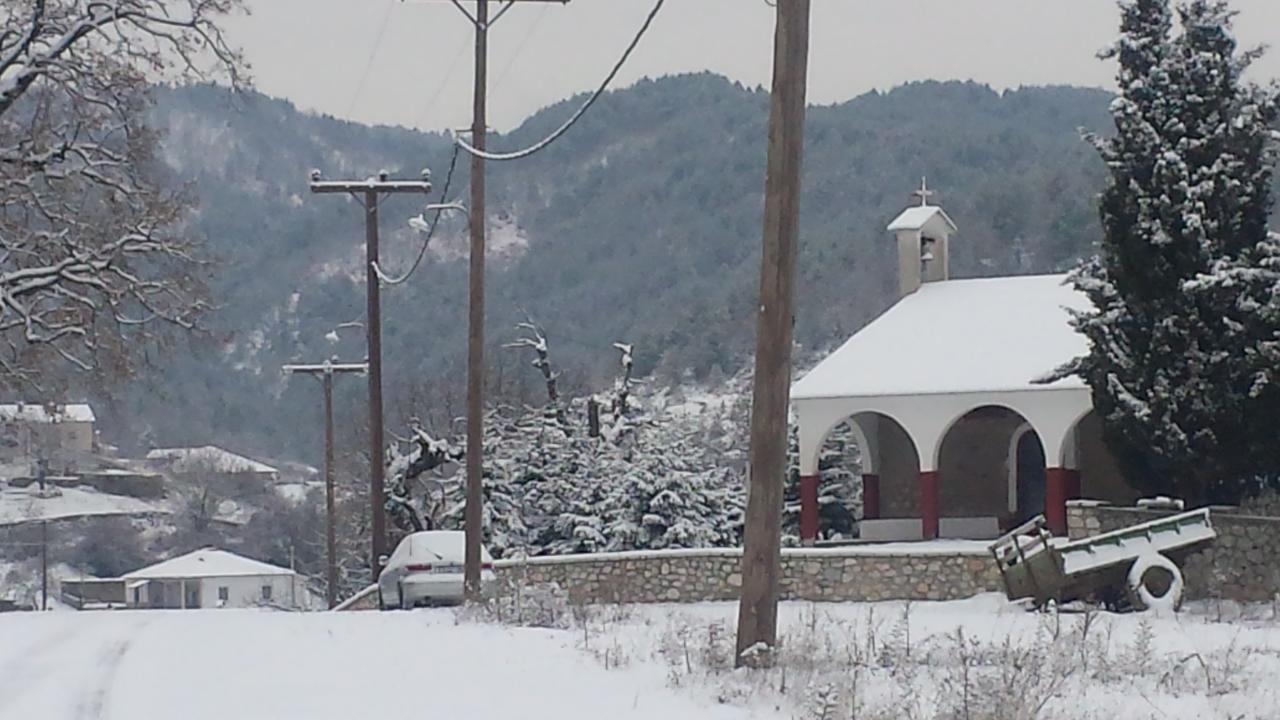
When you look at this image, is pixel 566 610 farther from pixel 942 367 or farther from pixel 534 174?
pixel 534 174

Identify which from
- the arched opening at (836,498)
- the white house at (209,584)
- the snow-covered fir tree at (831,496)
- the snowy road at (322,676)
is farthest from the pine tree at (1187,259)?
the white house at (209,584)

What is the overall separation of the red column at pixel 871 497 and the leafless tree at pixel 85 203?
641 inches

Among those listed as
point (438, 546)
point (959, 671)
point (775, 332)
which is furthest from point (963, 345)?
point (959, 671)

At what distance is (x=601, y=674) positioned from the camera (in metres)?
13.0

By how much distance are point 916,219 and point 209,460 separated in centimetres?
7942

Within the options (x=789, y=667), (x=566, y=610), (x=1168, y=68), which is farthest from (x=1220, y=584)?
(x=789, y=667)

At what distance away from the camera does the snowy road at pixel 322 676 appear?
11.3 m

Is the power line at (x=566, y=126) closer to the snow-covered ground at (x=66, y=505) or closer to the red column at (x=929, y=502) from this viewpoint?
the red column at (x=929, y=502)

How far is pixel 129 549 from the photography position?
325 feet

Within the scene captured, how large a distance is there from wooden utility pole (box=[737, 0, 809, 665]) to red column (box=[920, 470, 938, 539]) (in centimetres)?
2042

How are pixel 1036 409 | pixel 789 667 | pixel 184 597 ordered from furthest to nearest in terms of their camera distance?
pixel 184 597
pixel 1036 409
pixel 789 667

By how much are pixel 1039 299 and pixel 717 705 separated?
2705cm

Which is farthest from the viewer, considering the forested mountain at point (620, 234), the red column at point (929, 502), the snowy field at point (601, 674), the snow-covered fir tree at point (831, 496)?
the forested mountain at point (620, 234)

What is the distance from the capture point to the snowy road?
37.1 feet
